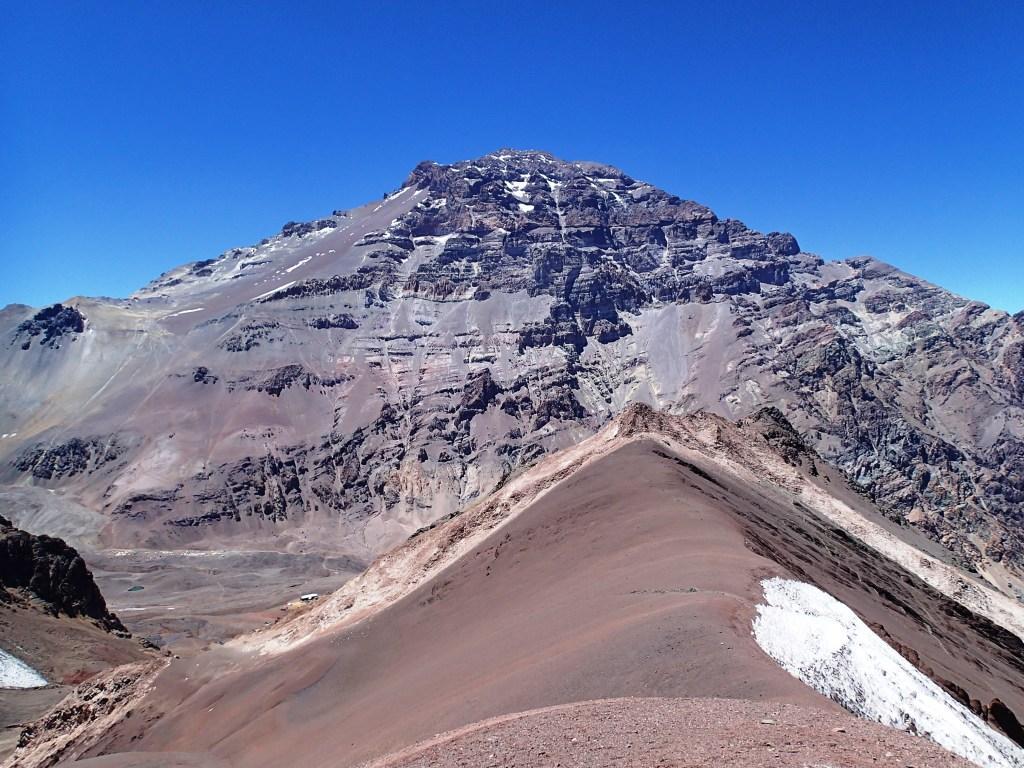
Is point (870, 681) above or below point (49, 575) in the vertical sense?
above

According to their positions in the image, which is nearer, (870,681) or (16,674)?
(870,681)

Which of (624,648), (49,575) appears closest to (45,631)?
(49,575)

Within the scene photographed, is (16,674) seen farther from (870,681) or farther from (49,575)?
(870,681)

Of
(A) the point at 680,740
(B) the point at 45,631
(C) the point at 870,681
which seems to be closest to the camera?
(A) the point at 680,740

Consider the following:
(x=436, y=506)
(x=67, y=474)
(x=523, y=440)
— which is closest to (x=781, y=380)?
(x=523, y=440)

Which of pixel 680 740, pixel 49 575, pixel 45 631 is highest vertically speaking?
pixel 680 740

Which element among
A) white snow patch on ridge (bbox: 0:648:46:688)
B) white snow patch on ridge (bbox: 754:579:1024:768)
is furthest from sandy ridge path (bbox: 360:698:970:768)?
white snow patch on ridge (bbox: 0:648:46:688)

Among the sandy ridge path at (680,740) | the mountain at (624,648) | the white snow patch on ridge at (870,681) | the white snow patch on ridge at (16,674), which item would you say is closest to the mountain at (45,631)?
the white snow patch on ridge at (16,674)

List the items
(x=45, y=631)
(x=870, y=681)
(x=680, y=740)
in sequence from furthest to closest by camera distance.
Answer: (x=45, y=631) → (x=870, y=681) → (x=680, y=740)
